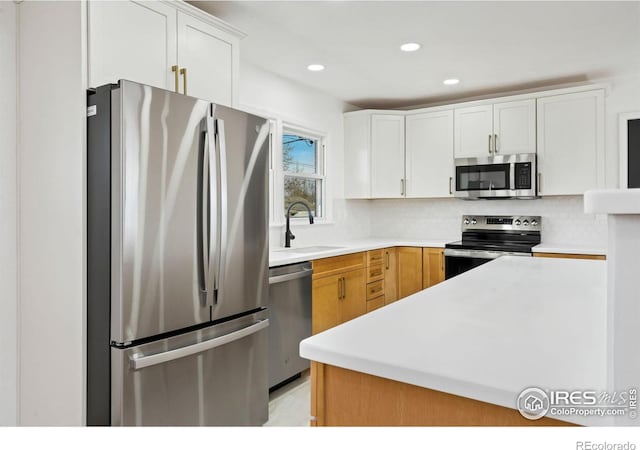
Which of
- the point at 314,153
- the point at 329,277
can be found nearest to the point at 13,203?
the point at 329,277

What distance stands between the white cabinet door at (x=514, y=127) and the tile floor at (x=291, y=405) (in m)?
2.81

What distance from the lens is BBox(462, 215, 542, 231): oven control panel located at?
433 cm

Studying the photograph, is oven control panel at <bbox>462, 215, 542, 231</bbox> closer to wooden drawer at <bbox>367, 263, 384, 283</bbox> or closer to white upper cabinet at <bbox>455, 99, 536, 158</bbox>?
white upper cabinet at <bbox>455, 99, 536, 158</bbox>

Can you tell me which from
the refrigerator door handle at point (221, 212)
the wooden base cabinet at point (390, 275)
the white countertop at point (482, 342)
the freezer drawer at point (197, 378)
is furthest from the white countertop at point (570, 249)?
the refrigerator door handle at point (221, 212)

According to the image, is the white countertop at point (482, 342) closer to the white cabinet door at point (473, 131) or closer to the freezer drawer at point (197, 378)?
the freezer drawer at point (197, 378)

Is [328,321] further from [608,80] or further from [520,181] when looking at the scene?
[608,80]

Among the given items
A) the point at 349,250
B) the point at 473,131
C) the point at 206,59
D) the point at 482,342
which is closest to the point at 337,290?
the point at 349,250

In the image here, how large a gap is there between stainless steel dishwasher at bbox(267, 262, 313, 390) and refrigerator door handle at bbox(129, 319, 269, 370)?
417 millimetres

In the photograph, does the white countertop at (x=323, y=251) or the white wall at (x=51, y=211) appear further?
the white countertop at (x=323, y=251)

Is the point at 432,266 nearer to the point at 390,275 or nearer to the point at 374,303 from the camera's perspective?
the point at 390,275

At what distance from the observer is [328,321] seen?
346 cm

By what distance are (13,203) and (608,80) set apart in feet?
15.0

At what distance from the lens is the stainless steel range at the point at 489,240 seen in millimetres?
3957
